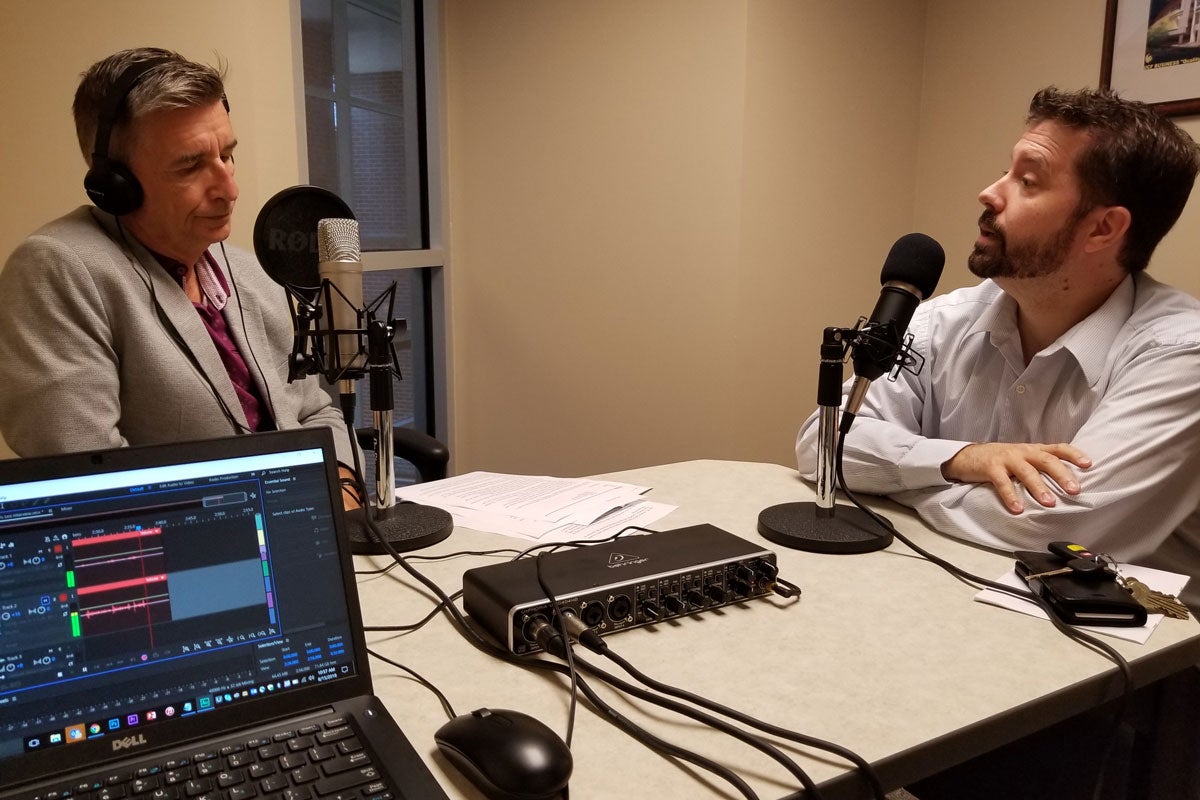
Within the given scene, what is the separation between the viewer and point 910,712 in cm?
84

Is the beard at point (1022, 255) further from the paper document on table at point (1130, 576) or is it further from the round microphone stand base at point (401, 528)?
the round microphone stand base at point (401, 528)

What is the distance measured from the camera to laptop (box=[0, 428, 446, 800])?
679 mm

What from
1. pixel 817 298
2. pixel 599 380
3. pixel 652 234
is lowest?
pixel 599 380

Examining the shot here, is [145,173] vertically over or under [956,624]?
over

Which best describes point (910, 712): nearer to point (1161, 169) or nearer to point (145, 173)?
point (1161, 169)

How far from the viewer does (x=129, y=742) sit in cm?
70

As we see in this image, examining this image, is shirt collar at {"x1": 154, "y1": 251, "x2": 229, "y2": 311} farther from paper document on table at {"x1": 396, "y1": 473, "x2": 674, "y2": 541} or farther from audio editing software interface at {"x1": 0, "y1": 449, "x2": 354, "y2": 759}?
audio editing software interface at {"x1": 0, "y1": 449, "x2": 354, "y2": 759}

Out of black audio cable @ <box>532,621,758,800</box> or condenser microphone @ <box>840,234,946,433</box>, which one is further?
condenser microphone @ <box>840,234,946,433</box>

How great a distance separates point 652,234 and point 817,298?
0.60 metres

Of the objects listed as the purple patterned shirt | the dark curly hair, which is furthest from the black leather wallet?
the purple patterned shirt

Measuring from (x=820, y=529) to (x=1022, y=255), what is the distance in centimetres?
67

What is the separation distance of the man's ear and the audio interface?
0.91 meters

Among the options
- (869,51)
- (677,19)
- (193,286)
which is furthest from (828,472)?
(869,51)

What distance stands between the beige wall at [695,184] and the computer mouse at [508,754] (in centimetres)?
189
